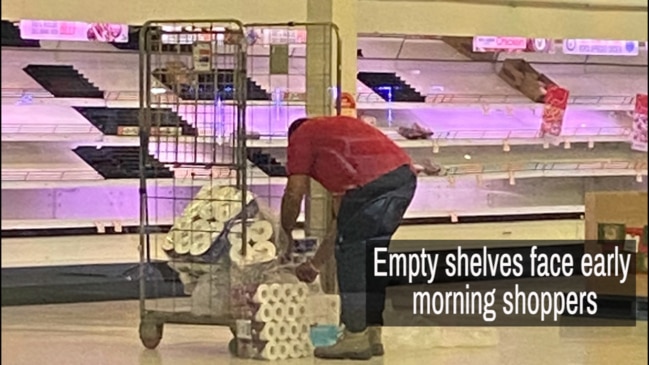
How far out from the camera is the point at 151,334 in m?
4.55

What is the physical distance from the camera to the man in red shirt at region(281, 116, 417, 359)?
4.25m

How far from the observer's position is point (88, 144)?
509cm

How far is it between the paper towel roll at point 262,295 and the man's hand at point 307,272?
132 millimetres

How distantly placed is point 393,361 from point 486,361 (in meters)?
0.34

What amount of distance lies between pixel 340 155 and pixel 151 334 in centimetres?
103

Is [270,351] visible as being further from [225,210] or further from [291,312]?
[225,210]

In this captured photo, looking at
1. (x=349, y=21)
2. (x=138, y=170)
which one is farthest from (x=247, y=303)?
(x=349, y=21)

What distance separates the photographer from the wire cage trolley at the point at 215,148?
446 cm

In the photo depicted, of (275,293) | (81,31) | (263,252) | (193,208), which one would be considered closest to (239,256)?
(263,252)

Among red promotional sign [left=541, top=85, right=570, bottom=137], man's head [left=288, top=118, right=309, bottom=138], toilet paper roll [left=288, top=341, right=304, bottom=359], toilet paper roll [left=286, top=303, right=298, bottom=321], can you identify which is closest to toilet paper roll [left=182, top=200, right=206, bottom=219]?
man's head [left=288, top=118, right=309, bottom=138]

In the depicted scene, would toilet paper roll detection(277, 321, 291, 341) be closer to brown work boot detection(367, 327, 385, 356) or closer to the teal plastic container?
the teal plastic container

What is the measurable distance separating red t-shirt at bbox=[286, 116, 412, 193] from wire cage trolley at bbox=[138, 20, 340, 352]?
0.27 m

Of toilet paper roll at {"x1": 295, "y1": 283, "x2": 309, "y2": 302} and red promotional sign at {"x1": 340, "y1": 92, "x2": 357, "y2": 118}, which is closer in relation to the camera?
toilet paper roll at {"x1": 295, "y1": 283, "x2": 309, "y2": 302}

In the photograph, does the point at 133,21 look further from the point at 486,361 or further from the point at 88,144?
the point at 486,361
